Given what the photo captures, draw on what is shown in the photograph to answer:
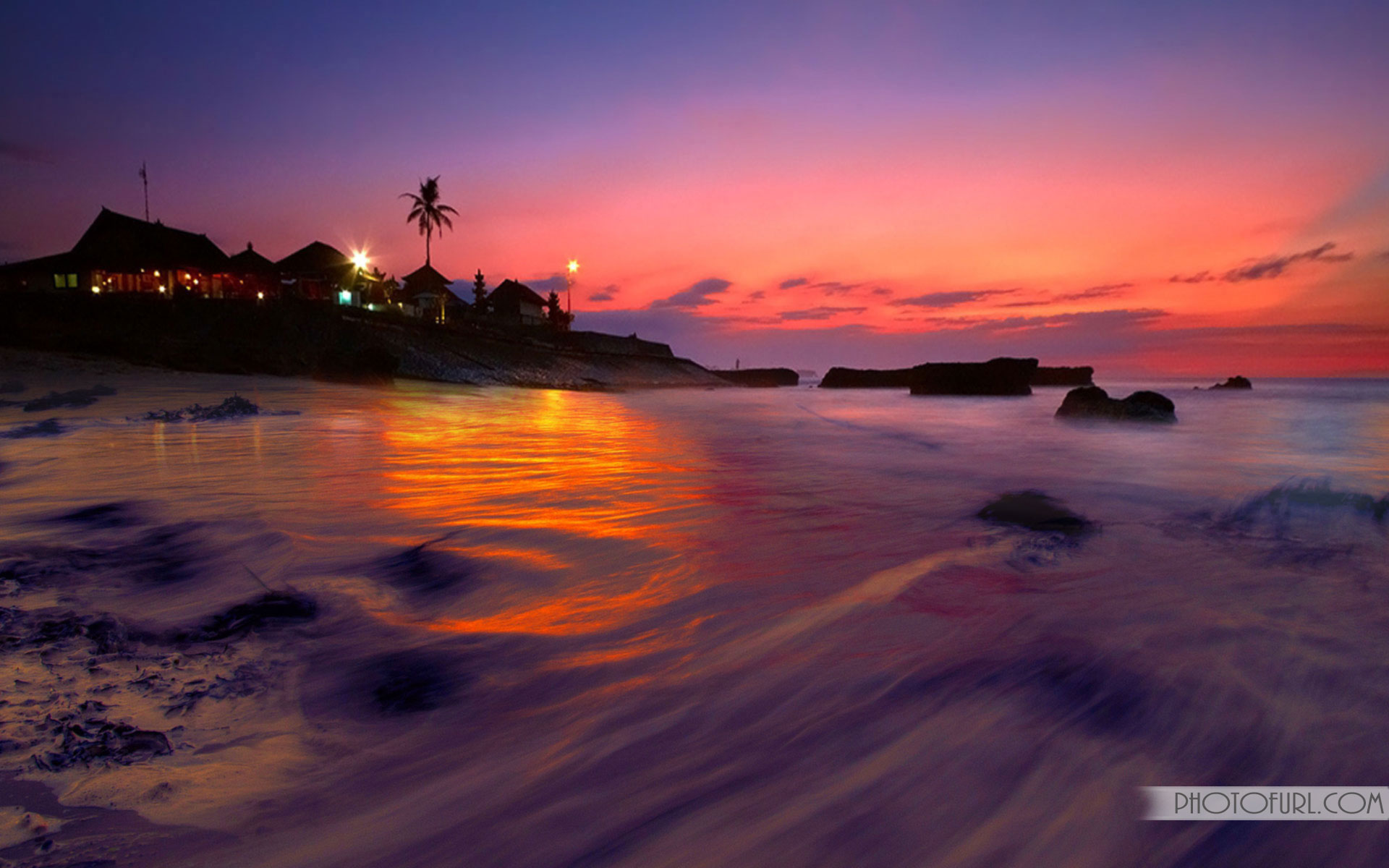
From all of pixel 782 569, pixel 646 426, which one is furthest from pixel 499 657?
pixel 646 426

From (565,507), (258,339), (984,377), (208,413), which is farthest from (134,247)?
(984,377)

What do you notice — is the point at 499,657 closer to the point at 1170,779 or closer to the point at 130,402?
the point at 1170,779

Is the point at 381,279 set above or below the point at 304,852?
above

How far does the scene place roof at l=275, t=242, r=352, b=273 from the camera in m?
44.9

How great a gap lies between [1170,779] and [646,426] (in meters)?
14.1

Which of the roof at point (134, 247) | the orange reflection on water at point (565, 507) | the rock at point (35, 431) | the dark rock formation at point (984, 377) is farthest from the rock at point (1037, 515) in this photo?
the roof at point (134, 247)

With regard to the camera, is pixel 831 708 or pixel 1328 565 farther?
pixel 1328 565

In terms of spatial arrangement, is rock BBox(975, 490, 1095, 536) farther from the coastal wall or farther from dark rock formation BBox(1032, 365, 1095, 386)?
dark rock formation BBox(1032, 365, 1095, 386)

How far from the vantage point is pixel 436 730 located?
202 centimetres

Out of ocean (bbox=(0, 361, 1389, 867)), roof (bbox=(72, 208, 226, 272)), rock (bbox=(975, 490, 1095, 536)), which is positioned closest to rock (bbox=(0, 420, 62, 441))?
ocean (bbox=(0, 361, 1389, 867))

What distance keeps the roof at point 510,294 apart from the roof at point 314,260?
1717 centimetres

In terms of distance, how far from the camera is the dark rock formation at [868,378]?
74000mm

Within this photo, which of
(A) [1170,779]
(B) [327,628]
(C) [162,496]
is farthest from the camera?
(C) [162,496]

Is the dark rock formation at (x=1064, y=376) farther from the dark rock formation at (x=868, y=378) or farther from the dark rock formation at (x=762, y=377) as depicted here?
the dark rock formation at (x=762, y=377)
